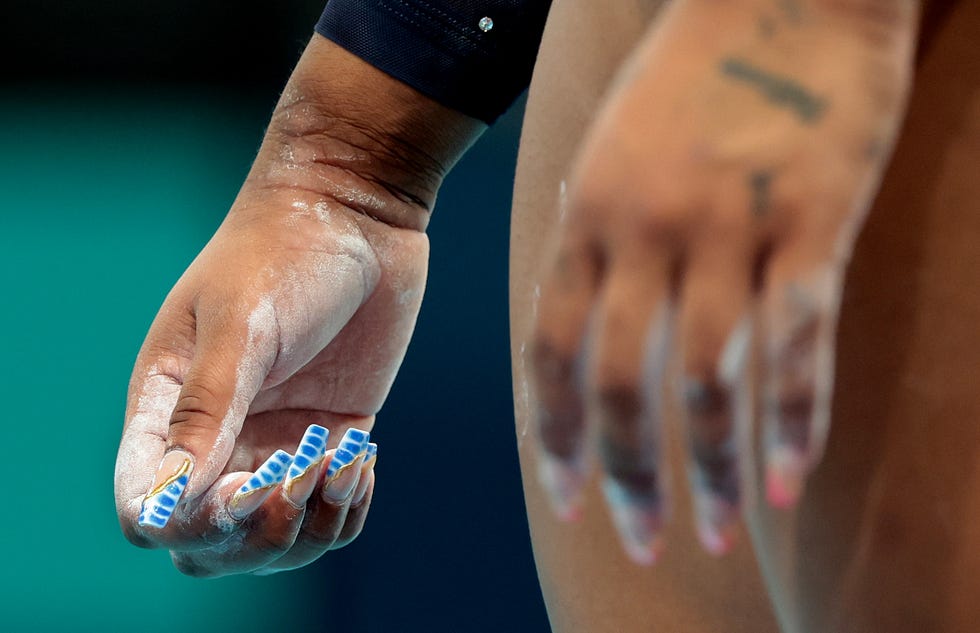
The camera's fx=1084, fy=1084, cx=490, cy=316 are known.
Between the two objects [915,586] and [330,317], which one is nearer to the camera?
[915,586]

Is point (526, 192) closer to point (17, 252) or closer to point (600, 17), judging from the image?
point (600, 17)

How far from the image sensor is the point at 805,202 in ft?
1.04

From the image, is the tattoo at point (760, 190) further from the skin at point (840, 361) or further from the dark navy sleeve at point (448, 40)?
the dark navy sleeve at point (448, 40)

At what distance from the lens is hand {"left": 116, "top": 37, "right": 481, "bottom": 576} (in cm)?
75

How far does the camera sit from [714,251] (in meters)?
0.31

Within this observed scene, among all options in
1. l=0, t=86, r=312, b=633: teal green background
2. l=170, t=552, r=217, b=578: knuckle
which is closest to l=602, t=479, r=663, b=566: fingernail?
l=170, t=552, r=217, b=578: knuckle

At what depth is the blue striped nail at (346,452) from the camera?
2.50 feet

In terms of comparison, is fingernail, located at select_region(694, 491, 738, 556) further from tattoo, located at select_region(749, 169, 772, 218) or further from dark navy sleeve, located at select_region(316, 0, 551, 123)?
dark navy sleeve, located at select_region(316, 0, 551, 123)

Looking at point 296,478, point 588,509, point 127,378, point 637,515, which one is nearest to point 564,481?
point 637,515

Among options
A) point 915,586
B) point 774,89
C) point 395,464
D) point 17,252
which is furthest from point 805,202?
point 17,252

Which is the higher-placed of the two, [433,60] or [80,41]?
[433,60]

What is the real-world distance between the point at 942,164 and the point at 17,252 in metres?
1.72

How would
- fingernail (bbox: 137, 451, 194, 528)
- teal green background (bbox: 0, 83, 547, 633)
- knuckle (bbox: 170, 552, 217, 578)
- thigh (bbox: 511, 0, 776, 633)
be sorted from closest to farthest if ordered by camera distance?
thigh (bbox: 511, 0, 776, 633) → fingernail (bbox: 137, 451, 194, 528) → knuckle (bbox: 170, 552, 217, 578) → teal green background (bbox: 0, 83, 547, 633)

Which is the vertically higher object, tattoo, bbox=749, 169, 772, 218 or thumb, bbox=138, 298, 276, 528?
tattoo, bbox=749, 169, 772, 218
